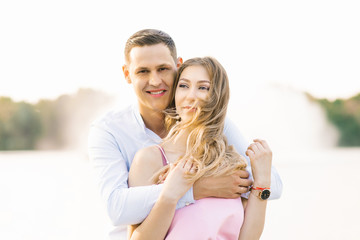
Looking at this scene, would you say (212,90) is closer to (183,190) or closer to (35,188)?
(183,190)

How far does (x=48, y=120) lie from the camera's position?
24828 mm

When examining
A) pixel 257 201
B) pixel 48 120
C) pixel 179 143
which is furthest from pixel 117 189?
pixel 48 120

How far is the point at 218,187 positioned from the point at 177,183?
27cm

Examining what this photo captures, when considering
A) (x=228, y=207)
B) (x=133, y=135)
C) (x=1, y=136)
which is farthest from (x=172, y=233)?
(x=1, y=136)

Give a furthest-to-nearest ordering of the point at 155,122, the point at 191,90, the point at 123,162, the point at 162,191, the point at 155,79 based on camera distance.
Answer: the point at 155,122, the point at 155,79, the point at 123,162, the point at 191,90, the point at 162,191

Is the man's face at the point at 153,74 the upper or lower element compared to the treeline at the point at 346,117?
upper

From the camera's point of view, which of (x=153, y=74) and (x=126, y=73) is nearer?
(x=153, y=74)

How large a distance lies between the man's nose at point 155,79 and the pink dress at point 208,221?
555 millimetres

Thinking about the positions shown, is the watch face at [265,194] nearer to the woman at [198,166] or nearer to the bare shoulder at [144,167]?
the woman at [198,166]

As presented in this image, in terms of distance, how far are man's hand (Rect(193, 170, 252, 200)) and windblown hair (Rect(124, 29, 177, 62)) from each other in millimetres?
994

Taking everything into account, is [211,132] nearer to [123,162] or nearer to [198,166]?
[198,166]

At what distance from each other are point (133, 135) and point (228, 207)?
0.84m

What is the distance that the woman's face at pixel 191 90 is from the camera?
2571mm

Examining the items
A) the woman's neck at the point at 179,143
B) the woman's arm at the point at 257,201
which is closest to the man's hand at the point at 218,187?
the woman's arm at the point at 257,201
